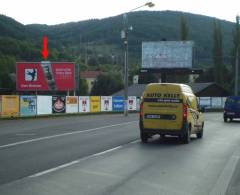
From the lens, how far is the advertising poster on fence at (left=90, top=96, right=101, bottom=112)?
53.2 meters

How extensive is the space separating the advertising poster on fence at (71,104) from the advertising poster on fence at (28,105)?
223 inches

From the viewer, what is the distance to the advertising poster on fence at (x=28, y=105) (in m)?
41.4

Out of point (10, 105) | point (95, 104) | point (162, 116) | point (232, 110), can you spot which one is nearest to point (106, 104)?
point (95, 104)

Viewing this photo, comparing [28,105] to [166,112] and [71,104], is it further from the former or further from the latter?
[166,112]

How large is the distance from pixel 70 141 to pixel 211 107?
58879mm

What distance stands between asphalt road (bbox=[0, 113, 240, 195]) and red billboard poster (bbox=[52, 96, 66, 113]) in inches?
1031

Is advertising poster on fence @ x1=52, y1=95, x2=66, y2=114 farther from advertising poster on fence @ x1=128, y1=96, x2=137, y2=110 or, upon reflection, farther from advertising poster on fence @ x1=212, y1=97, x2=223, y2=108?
advertising poster on fence @ x1=212, y1=97, x2=223, y2=108

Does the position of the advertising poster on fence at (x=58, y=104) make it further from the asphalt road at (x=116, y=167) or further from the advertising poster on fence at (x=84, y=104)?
the asphalt road at (x=116, y=167)

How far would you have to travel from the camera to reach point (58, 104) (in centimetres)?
4669

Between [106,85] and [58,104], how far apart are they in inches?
2917

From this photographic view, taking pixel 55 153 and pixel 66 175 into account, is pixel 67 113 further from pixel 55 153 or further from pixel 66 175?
pixel 66 175

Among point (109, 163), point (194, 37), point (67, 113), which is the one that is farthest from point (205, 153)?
point (194, 37)

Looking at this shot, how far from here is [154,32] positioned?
134000 millimetres

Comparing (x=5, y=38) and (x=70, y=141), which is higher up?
(x=5, y=38)
